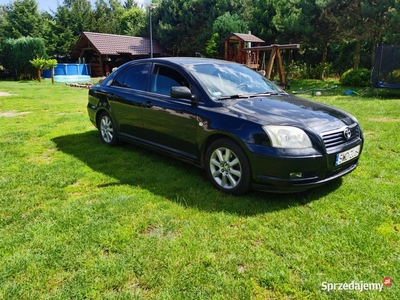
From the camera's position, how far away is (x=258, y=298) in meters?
2.13

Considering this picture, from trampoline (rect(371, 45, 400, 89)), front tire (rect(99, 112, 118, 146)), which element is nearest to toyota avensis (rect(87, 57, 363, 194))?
front tire (rect(99, 112, 118, 146))

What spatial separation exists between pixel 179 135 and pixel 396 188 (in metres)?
2.69

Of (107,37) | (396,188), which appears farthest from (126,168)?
(107,37)

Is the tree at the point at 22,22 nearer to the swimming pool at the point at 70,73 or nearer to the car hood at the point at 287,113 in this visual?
the swimming pool at the point at 70,73

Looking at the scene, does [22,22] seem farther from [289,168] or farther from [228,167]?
[289,168]

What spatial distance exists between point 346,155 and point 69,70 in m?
27.4

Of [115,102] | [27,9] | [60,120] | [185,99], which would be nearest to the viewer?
[185,99]

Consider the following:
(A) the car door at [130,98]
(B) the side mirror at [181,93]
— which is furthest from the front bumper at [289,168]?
(A) the car door at [130,98]

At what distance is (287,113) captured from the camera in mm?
3568

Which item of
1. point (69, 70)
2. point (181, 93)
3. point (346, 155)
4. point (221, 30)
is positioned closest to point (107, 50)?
point (69, 70)

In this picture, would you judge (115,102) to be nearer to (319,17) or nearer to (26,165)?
(26,165)

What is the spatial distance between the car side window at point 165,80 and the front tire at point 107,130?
1327 mm

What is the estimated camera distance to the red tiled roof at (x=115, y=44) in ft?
92.0

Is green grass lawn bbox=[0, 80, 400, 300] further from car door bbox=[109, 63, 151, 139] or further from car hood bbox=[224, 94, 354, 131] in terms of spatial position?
car hood bbox=[224, 94, 354, 131]
